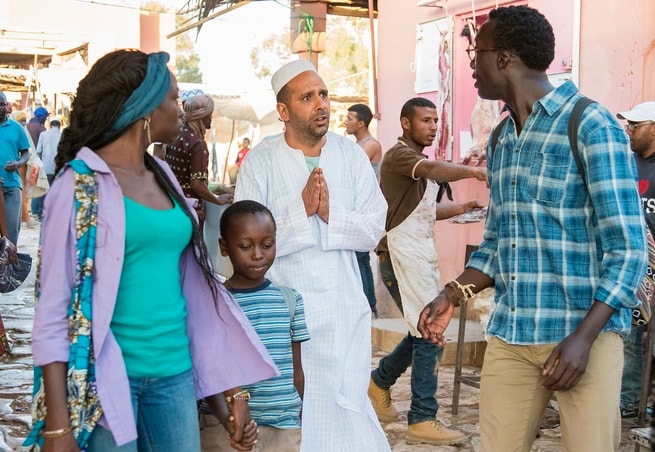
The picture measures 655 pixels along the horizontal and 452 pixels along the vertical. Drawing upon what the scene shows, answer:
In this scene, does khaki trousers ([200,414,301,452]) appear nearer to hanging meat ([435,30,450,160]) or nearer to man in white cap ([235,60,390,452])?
man in white cap ([235,60,390,452])

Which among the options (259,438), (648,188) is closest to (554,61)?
(648,188)

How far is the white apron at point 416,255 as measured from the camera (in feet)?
18.6

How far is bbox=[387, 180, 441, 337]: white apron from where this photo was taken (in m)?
5.66

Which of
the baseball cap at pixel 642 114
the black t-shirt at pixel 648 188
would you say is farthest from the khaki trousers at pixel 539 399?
the baseball cap at pixel 642 114

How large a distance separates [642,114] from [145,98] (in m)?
4.10

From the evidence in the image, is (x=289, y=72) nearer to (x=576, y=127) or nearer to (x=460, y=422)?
(x=576, y=127)

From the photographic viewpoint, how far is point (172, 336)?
8.93 ft

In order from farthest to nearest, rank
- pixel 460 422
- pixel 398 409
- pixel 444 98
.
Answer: pixel 444 98
pixel 398 409
pixel 460 422

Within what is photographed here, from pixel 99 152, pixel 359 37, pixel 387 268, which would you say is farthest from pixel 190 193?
pixel 359 37

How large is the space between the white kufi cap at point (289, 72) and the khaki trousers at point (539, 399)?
1797 millimetres

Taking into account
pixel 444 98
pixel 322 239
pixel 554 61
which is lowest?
pixel 322 239

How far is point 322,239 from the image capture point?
167 inches

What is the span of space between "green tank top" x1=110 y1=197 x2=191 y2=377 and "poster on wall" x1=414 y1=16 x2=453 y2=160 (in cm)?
580

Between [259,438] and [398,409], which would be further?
[398,409]
